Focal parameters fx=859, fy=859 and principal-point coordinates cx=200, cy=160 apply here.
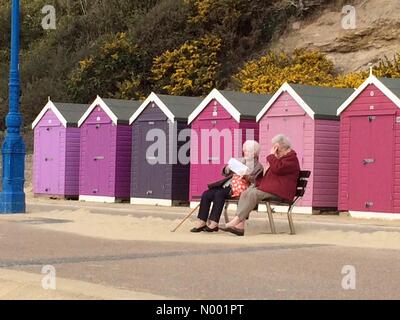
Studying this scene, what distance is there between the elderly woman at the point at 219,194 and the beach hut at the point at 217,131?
625 cm

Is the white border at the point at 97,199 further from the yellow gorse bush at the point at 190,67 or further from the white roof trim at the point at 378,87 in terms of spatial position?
the yellow gorse bush at the point at 190,67

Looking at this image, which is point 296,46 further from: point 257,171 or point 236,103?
point 257,171

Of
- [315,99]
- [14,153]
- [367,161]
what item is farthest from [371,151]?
[14,153]

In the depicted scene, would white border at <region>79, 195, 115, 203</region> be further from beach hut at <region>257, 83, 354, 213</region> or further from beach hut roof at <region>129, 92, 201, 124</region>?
beach hut at <region>257, 83, 354, 213</region>

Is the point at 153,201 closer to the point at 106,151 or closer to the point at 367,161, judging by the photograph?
the point at 106,151

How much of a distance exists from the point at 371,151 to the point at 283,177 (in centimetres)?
464

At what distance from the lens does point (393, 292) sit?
687 cm

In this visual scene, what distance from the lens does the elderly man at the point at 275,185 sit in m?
11.8

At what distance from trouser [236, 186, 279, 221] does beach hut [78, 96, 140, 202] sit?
9.90m

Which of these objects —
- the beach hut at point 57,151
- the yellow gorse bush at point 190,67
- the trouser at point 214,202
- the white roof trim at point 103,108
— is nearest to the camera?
the trouser at point 214,202

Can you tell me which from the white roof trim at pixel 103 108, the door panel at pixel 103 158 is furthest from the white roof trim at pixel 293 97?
the door panel at pixel 103 158

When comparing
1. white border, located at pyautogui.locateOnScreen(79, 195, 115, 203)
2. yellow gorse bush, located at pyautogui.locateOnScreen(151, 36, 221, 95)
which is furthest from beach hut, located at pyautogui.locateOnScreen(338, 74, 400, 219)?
yellow gorse bush, located at pyautogui.locateOnScreen(151, 36, 221, 95)

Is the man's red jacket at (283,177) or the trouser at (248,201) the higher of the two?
the man's red jacket at (283,177)
